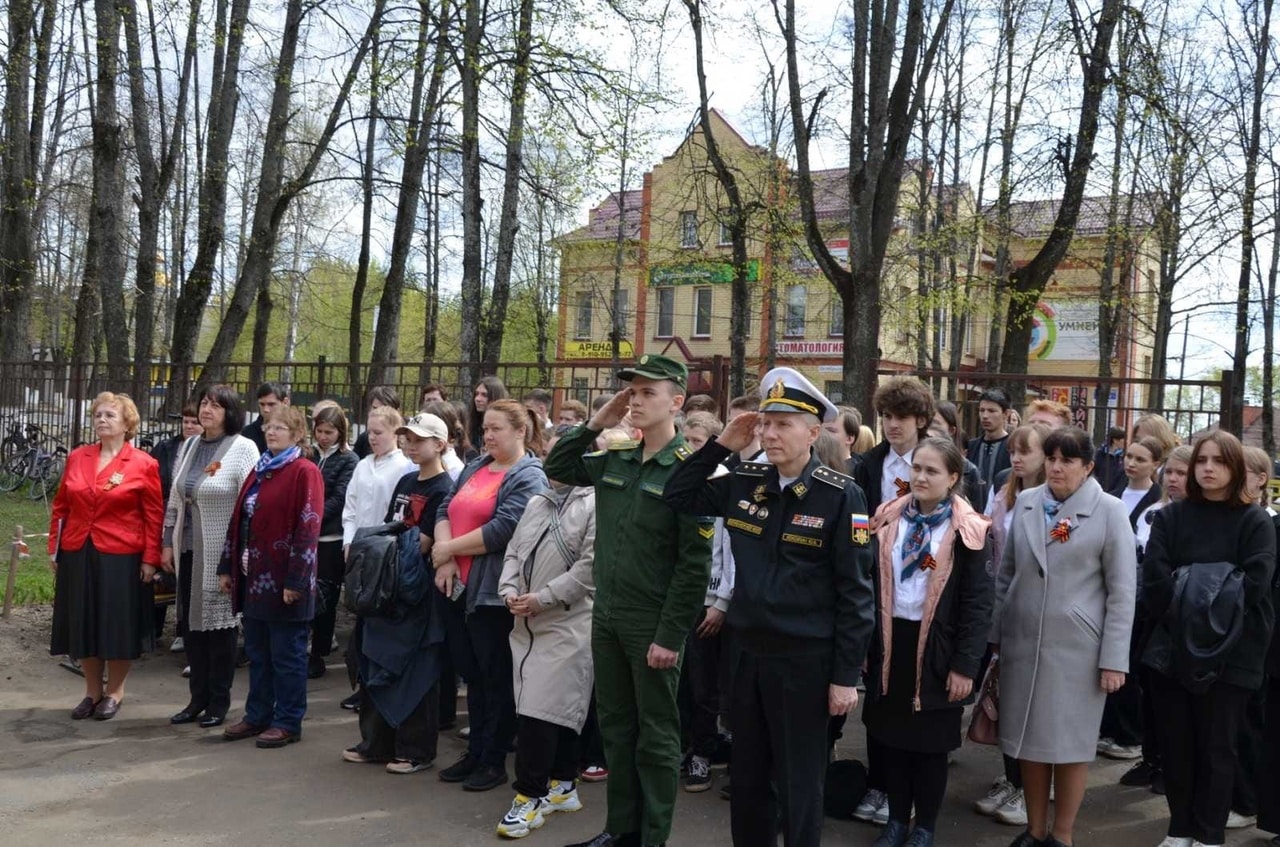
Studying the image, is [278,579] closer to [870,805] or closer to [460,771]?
[460,771]

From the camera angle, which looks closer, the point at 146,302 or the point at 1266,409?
the point at 146,302

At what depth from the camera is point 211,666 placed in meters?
6.25

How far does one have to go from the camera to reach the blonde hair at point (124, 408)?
646 cm

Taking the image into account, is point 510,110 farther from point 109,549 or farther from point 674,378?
point 674,378

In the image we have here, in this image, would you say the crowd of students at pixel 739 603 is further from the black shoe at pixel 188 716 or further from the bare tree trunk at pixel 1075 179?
the bare tree trunk at pixel 1075 179

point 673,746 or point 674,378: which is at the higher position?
point 674,378

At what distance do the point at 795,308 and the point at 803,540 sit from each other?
109ft

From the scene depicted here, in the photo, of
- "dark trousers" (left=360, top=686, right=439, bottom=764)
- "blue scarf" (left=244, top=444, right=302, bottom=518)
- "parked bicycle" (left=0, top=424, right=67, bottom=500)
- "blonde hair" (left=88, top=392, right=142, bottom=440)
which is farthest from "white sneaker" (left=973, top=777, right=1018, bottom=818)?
"parked bicycle" (left=0, top=424, right=67, bottom=500)

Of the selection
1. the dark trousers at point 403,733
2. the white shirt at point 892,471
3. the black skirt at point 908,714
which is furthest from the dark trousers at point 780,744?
the dark trousers at point 403,733

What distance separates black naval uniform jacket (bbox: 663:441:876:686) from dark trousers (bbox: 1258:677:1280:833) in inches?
89.6

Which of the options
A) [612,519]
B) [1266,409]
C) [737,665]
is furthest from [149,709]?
[1266,409]

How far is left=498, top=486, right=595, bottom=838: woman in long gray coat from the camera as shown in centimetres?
478

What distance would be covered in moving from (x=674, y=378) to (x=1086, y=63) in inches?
409

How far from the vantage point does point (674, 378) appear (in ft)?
14.3
